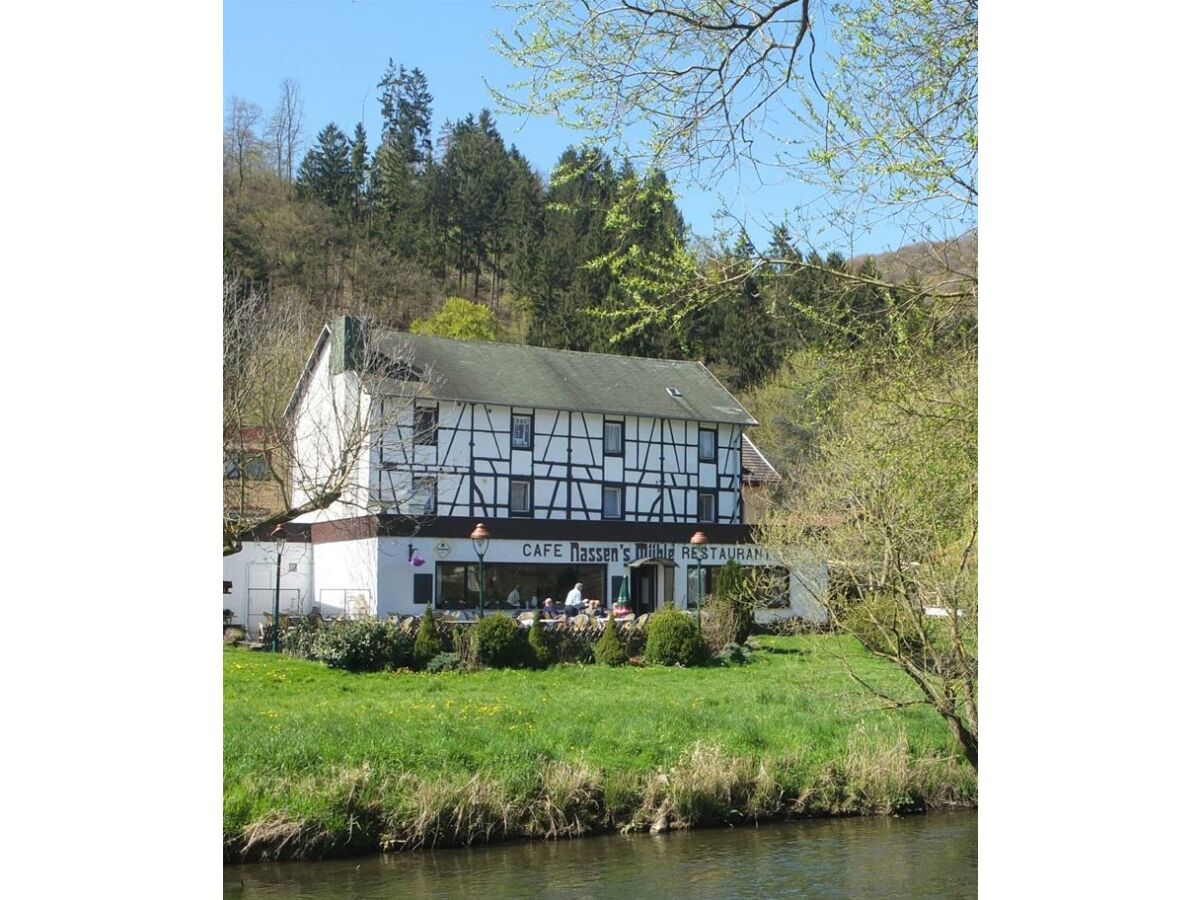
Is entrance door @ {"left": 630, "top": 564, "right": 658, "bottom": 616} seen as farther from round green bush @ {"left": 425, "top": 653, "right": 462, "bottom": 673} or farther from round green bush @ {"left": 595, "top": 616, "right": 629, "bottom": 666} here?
round green bush @ {"left": 425, "top": 653, "right": 462, "bottom": 673}

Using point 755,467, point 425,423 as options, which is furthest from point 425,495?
point 755,467

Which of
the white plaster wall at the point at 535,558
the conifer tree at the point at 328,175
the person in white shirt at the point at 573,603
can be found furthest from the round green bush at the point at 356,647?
the conifer tree at the point at 328,175

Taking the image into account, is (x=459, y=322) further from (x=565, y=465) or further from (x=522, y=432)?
(x=565, y=465)

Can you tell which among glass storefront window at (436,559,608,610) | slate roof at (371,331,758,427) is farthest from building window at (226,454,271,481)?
glass storefront window at (436,559,608,610)

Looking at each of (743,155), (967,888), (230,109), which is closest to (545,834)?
(967,888)

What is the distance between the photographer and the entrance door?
17312mm

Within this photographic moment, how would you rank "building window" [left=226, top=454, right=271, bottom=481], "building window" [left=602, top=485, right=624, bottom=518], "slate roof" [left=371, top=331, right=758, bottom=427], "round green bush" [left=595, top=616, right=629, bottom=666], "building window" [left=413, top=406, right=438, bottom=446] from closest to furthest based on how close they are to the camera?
"building window" [left=226, top=454, right=271, bottom=481]
"round green bush" [left=595, top=616, right=629, bottom=666]
"building window" [left=413, top=406, right=438, bottom=446]
"slate roof" [left=371, top=331, right=758, bottom=427]
"building window" [left=602, top=485, right=624, bottom=518]

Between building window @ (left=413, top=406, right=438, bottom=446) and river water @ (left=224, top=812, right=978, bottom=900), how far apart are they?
9.24 metres

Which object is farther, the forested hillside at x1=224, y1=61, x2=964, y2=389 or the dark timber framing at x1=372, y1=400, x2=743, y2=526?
the dark timber framing at x1=372, y1=400, x2=743, y2=526

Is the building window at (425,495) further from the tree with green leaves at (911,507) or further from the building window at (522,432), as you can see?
the tree with green leaves at (911,507)

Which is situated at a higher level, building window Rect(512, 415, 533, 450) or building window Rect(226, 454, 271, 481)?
building window Rect(512, 415, 533, 450)

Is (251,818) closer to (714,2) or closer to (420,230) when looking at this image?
(714,2)

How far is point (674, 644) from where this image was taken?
11.8 m
